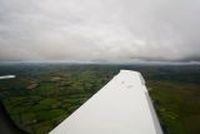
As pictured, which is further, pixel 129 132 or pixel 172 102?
pixel 172 102

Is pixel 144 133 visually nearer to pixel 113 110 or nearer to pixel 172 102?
pixel 113 110

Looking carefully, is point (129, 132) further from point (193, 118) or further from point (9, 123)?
point (193, 118)

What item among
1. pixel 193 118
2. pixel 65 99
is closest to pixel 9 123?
pixel 193 118

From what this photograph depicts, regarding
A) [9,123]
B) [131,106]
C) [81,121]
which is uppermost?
[131,106]

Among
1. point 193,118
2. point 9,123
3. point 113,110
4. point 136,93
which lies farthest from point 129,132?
point 193,118

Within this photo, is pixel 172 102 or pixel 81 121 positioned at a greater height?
pixel 81 121

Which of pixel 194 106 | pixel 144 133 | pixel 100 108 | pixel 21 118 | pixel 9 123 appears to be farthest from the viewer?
pixel 194 106

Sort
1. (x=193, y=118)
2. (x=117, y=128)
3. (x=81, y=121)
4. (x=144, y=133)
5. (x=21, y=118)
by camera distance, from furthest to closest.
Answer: (x=193, y=118) → (x=21, y=118) → (x=81, y=121) → (x=117, y=128) → (x=144, y=133)
